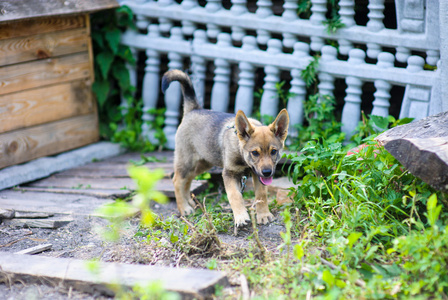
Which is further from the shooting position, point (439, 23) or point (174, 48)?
point (174, 48)

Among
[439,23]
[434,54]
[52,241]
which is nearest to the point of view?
[52,241]

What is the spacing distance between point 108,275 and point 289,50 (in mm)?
4177

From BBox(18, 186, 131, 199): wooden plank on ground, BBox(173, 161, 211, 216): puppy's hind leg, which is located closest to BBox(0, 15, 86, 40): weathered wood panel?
BBox(18, 186, 131, 199): wooden plank on ground

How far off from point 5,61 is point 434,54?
185 inches

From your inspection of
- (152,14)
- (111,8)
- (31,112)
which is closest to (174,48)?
(152,14)

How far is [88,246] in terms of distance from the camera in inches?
Result: 157

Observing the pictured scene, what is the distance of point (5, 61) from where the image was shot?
553cm

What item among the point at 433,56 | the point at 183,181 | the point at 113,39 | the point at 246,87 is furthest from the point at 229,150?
the point at 113,39

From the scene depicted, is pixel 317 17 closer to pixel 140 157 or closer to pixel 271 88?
pixel 271 88

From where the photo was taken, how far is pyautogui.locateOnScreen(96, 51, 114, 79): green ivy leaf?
21.4 ft

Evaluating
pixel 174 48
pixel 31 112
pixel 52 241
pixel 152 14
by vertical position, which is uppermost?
pixel 152 14

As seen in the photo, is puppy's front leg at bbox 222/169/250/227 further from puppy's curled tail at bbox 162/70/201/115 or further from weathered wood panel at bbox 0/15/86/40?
weathered wood panel at bbox 0/15/86/40

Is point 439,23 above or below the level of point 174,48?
above

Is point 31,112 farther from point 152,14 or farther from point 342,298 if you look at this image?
point 342,298
